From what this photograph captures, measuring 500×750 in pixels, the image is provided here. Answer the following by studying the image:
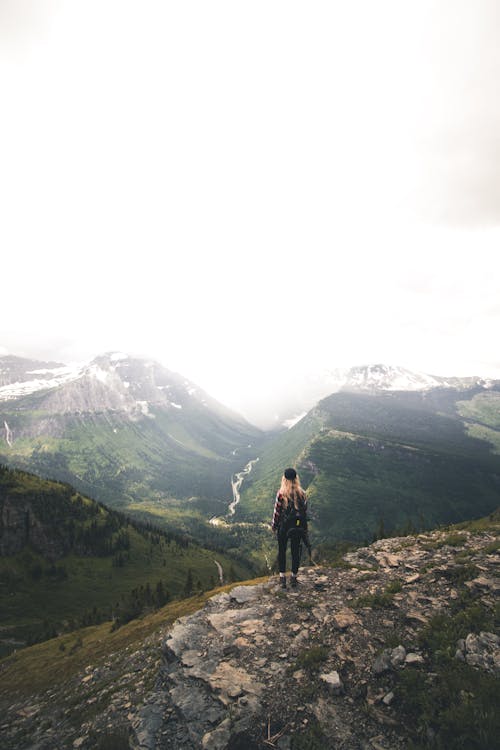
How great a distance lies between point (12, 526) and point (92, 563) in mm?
47284

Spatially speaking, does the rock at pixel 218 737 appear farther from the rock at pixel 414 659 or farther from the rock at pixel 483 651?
the rock at pixel 483 651

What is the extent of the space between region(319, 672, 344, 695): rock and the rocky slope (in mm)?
49

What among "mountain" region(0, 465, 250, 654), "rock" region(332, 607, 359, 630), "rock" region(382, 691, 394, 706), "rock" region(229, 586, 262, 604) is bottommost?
"mountain" region(0, 465, 250, 654)

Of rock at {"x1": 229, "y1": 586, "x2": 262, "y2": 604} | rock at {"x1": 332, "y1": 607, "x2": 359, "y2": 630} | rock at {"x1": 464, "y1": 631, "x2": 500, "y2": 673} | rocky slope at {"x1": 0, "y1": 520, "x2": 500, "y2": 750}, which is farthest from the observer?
rock at {"x1": 229, "y1": 586, "x2": 262, "y2": 604}

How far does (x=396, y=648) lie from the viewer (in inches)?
469

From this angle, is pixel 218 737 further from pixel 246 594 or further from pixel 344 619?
pixel 246 594

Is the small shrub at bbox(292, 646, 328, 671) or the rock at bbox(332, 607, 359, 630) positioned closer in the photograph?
the small shrub at bbox(292, 646, 328, 671)

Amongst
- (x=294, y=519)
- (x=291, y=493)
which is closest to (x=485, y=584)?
(x=294, y=519)

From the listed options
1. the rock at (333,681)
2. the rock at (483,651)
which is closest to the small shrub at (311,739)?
the rock at (333,681)

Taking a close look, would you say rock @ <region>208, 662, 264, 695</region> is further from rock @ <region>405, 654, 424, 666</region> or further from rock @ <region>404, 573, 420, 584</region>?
rock @ <region>404, 573, 420, 584</region>

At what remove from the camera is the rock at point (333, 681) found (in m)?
11.1

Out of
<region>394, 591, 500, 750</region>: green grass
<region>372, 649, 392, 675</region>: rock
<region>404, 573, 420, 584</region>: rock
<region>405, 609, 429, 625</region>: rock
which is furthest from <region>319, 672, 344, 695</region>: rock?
<region>404, 573, 420, 584</region>: rock

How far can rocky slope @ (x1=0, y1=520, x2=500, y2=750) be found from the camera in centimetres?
964

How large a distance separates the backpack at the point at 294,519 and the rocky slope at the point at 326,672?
11.6 feet
